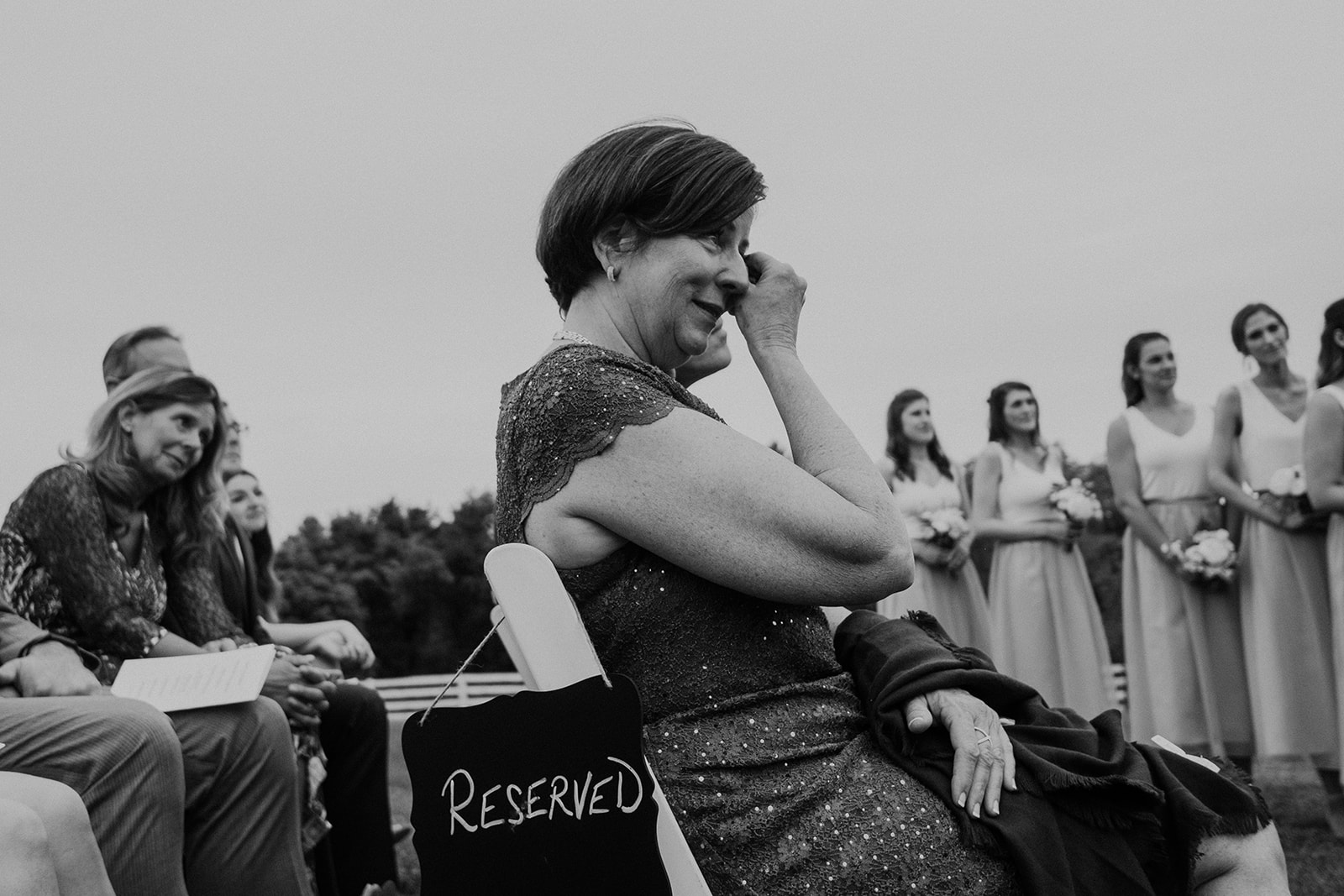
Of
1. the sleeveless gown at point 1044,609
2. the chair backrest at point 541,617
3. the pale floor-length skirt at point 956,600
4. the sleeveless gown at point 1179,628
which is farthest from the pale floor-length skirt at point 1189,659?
the chair backrest at point 541,617

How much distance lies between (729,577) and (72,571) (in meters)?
2.76

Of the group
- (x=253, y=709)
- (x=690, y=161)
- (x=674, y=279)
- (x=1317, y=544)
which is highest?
(x=690, y=161)

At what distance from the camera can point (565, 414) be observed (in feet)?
6.50

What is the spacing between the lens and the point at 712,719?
6.25ft

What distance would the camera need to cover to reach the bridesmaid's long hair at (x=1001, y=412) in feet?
28.9

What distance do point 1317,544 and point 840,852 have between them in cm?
606

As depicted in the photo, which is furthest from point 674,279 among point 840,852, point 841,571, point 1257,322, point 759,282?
point 1257,322

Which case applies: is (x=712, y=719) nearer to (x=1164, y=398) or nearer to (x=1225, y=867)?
(x=1225, y=867)

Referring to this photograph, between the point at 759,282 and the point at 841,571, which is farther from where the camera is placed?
the point at 759,282

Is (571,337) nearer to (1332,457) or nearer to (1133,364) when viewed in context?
(1332,457)

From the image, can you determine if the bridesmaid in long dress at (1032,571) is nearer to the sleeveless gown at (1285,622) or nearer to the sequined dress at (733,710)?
the sleeveless gown at (1285,622)

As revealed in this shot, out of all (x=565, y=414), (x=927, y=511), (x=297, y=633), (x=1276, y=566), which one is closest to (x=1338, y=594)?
(x=1276, y=566)

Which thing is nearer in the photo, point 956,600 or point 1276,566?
point 1276,566

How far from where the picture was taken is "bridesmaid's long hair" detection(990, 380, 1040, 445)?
28.9 ft
